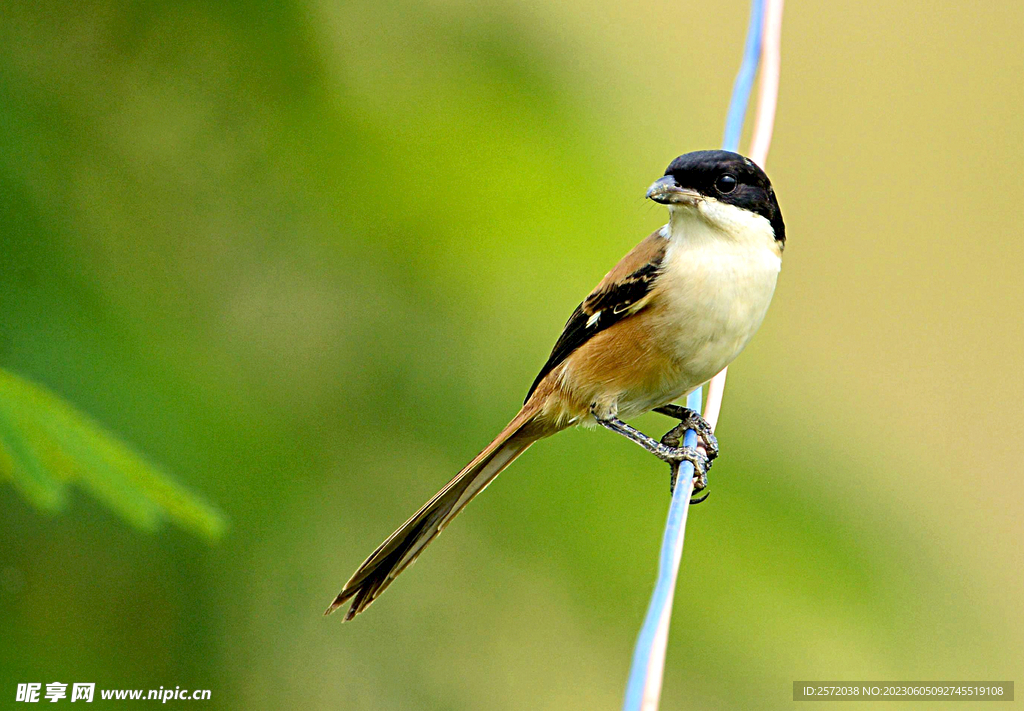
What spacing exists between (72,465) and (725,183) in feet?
6.23

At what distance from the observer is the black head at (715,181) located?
305 cm

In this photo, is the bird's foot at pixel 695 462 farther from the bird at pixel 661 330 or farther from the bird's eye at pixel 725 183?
the bird's eye at pixel 725 183

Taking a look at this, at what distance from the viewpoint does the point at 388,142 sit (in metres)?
3.68

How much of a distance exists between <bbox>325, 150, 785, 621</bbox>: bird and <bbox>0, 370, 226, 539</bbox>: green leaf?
636mm

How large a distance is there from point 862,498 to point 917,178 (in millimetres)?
4997

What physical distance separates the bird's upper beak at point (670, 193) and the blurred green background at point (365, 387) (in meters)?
0.61

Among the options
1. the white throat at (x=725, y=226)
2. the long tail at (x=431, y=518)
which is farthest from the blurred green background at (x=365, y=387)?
the white throat at (x=725, y=226)

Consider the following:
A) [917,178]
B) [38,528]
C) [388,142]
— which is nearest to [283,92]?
[388,142]

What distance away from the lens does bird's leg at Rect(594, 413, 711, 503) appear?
3.12 m

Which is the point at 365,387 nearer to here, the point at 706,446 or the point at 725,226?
the point at 706,446

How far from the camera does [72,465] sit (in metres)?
2.30

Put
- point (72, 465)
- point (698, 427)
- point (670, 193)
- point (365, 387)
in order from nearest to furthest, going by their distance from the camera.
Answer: point (72, 465) < point (670, 193) < point (698, 427) < point (365, 387)

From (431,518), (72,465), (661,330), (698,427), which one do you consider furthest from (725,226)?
(72,465)

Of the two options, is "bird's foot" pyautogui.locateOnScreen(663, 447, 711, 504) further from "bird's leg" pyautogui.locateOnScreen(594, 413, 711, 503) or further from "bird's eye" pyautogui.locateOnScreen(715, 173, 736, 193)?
"bird's eye" pyautogui.locateOnScreen(715, 173, 736, 193)
